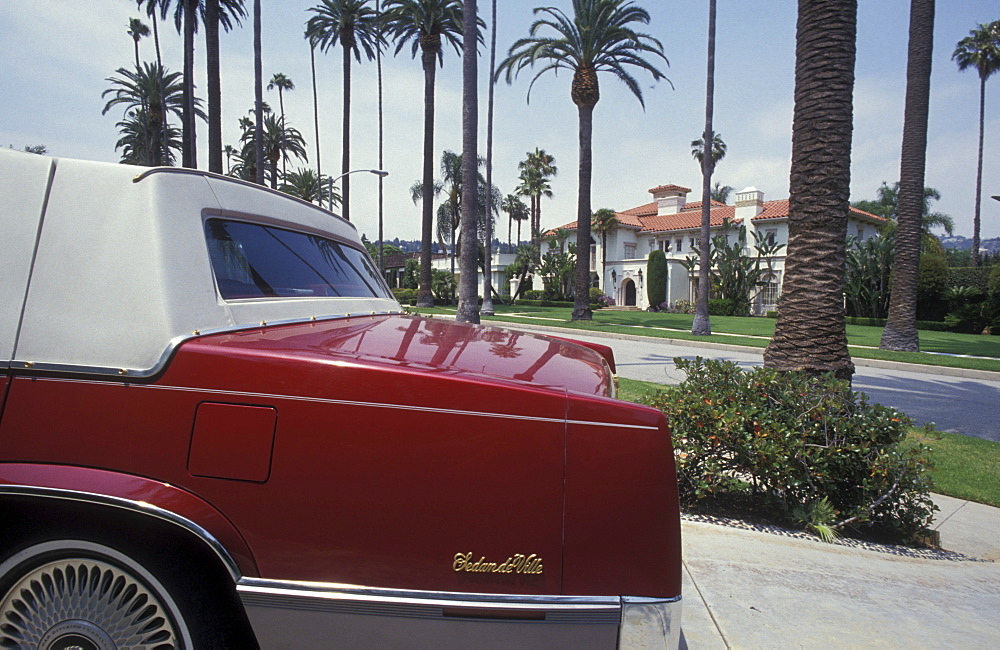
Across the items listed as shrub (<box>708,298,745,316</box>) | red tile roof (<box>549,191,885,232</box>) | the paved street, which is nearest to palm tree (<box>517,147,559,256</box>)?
red tile roof (<box>549,191,885,232</box>)

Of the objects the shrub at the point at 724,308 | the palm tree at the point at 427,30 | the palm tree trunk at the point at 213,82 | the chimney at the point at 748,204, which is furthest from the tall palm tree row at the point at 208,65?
the chimney at the point at 748,204

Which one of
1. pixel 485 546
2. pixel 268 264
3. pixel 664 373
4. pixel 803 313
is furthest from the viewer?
pixel 664 373

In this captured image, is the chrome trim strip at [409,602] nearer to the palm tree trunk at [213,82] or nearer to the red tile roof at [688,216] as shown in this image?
the palm tree trunk at [213,82]

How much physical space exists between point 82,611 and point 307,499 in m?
0.81

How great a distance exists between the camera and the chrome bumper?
63.3 inches

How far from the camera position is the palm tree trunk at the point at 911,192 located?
16.2 metres

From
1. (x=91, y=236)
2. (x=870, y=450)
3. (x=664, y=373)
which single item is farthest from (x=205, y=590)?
(x=664, y=373)

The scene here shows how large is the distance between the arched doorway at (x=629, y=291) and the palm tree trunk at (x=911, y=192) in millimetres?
34650

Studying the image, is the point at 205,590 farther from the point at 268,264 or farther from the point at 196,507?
the point at 268,264

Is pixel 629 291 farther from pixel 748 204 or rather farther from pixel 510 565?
pixel 510 565

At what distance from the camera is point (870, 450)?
393cm

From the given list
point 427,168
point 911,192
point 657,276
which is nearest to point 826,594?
point 911,192

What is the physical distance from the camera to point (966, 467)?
19.2ft

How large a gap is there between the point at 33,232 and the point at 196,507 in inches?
42.6
